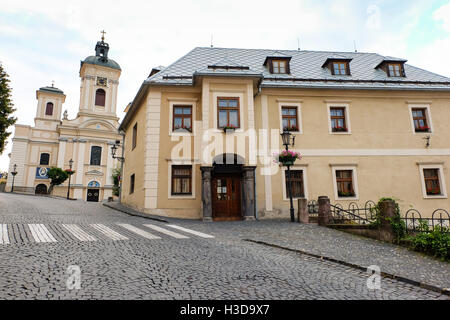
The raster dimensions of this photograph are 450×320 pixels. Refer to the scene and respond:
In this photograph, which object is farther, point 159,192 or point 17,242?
point 159,192

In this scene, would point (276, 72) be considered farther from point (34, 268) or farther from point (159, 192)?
point (34, 268)

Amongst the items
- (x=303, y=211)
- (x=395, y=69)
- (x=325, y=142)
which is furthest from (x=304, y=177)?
(x=395, y=69)

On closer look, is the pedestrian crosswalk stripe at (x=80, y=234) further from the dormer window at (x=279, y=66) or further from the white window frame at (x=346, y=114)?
the dormer window at (x=279, y=66)

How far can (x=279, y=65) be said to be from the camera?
60.1 ft

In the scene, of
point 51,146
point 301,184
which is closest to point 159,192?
point 301,184

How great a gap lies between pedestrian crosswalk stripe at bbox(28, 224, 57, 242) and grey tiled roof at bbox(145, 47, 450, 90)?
9.24m

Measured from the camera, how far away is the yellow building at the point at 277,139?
14.7m

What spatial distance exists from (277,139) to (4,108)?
15.4 m

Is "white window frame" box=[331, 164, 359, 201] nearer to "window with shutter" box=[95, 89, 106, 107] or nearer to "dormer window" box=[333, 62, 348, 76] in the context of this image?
"dormer window" box=[333, 62, 348, 76]

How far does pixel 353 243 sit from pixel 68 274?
7.25 metres

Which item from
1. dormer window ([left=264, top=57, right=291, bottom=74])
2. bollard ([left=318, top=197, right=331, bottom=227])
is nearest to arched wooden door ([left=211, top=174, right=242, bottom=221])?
bollard ([left=318, top=197, right=331, bottom=227])

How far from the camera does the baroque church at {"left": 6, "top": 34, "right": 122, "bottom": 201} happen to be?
1670 inches

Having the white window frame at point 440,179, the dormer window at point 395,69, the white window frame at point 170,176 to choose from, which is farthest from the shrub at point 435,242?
the dormer window at point 395,69
